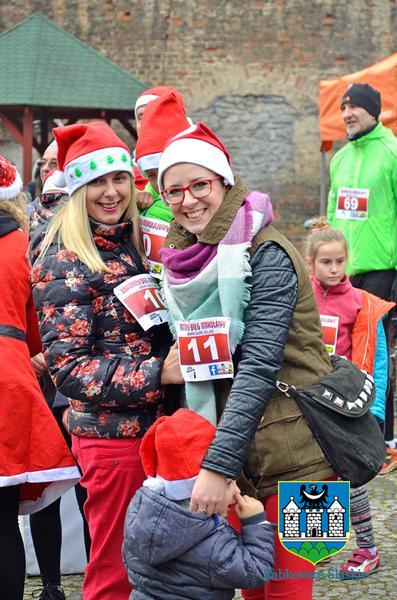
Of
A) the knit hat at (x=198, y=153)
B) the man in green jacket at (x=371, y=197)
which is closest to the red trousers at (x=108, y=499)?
the knit hat at (x=198, y=153)

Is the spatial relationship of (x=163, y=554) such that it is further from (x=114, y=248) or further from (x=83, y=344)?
(x=114, y=248)

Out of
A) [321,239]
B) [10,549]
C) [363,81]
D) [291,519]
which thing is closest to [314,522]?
[291,519]

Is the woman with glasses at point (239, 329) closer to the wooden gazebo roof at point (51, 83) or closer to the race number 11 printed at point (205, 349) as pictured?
Answer: the race number 11 printed at point (205, 349)

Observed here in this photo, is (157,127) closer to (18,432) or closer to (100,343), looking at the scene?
(100,343)

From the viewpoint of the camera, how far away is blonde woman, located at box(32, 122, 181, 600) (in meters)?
3.04

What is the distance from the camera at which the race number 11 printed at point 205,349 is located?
8.91 feet

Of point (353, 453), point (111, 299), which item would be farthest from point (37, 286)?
point (353, 453)

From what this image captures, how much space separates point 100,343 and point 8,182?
85 centimetres

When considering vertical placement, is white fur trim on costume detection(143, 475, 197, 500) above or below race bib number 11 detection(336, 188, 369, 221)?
below

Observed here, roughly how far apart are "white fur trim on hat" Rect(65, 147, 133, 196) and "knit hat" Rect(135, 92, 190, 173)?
48 cm

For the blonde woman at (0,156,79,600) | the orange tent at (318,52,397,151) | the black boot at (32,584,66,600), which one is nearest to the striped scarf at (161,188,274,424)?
the blonde woman at (0,156,79,600)

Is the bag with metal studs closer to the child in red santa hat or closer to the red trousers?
the child in red santa hat

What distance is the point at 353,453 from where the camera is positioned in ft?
9.16

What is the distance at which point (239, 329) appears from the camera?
107 inches
